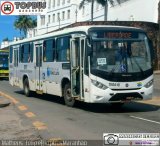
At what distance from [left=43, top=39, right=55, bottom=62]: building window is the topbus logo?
935 centimetres

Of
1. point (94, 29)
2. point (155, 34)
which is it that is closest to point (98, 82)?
point (94, 29)

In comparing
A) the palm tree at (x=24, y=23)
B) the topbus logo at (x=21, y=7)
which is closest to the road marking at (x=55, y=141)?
the topbus logo at (x=21, y=7)

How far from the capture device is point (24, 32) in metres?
126

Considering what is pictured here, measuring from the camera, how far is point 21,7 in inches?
1234

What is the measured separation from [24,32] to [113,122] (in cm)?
11404

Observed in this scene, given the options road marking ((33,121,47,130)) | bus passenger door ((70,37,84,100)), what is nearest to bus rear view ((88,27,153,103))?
bus passenger door ((70,37,84,100))

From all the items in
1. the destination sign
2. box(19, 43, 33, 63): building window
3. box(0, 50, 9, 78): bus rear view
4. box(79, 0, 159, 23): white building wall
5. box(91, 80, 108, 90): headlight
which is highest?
box(79, 0, 159, 23): white building wall

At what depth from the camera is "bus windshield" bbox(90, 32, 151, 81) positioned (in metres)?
16.5

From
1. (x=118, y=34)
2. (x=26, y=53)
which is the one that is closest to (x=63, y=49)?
(x=118, y=34)

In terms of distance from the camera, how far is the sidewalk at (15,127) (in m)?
11.2

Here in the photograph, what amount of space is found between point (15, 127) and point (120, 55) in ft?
17.6

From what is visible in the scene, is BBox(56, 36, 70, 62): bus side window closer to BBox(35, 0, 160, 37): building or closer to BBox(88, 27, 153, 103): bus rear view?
BBox(88, 27, 153, 103): bus rear view

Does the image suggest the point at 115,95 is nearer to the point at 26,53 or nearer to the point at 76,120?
the point at 76,120

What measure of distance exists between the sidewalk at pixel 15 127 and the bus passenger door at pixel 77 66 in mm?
2260
